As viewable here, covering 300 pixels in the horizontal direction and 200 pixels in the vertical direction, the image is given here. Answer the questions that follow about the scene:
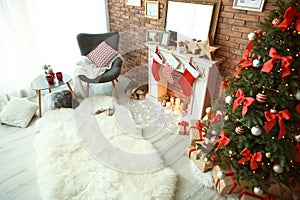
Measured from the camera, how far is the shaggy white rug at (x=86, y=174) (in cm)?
162

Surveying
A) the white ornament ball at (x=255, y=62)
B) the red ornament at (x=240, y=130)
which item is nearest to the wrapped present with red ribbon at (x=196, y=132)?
the red ornament at (x=240, y=130)

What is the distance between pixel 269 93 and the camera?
3.93 feet

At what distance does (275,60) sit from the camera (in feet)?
3.73

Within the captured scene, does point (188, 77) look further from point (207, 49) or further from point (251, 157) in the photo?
point (251, 157)

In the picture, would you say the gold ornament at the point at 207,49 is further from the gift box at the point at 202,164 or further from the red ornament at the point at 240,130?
the gift box at the point at 202,164

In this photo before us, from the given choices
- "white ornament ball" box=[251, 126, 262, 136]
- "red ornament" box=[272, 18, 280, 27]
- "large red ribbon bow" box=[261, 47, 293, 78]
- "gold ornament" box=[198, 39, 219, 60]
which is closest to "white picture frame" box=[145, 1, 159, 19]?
"gold ornament" box=[198, 39, 219, 60]

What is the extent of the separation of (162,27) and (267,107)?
1688 millimetres

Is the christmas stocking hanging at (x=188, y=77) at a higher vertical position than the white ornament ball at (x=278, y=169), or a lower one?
higher

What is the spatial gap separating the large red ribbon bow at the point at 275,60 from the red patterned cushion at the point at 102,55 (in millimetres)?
2110

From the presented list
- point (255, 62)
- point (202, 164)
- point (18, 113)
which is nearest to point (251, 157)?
point (202, 164)

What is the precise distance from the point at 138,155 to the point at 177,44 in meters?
1.28

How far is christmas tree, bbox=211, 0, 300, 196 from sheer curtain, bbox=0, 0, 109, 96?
8.67 feet

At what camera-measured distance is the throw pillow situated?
2408 millimetres

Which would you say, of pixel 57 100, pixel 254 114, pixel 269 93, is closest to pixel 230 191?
pixel 254 114
